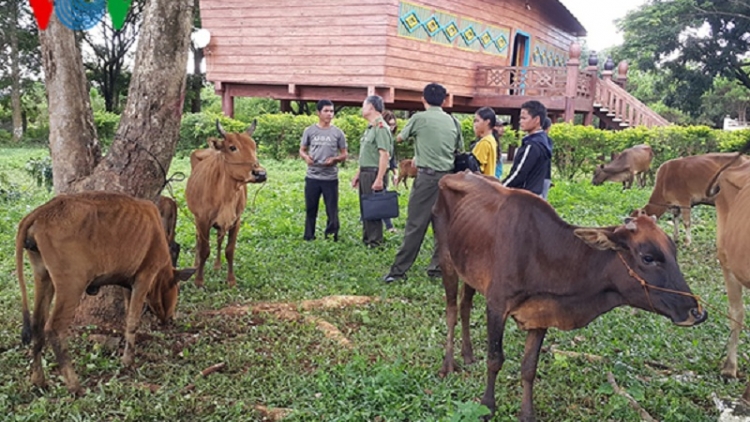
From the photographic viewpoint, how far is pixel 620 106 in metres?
20.6

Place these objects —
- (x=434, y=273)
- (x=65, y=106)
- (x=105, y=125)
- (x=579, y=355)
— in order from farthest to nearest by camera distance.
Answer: (x=105, y=125) → (x=434, y=273) → (x=65, y=106) → (x=579, y=355)

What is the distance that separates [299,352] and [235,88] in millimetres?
16611

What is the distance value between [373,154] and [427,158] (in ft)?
5.59

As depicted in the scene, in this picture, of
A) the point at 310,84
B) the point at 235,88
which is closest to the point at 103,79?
the point at 235,88

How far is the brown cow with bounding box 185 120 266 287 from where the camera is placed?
6180mm

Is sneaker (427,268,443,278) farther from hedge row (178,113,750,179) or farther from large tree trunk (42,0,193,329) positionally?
hedge row (178,113,750,179)

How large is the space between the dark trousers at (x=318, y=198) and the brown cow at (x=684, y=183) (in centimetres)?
435

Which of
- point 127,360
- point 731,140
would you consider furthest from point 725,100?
point 127,360

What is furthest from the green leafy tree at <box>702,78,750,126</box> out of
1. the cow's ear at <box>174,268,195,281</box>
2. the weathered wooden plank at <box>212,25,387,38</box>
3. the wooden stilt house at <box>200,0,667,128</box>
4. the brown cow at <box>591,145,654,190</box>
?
the cow's ear at <box>174,268,195,281</box>

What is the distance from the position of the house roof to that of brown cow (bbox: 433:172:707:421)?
19.7 m

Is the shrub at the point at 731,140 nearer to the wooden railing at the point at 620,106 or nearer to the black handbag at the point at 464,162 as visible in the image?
the wooden railing at the point at 620,106

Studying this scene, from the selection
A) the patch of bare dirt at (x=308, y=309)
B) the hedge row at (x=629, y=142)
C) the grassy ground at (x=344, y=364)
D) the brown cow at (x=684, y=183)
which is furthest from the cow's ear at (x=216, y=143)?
A: the hedge row at (x=629, y=142)

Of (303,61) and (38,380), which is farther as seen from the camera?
(303,61)

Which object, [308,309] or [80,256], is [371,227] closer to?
[308,309]
